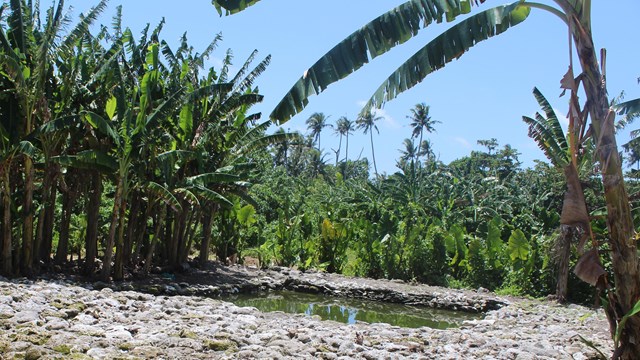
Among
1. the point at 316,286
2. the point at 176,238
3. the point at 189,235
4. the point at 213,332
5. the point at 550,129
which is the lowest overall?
the point at 213,332

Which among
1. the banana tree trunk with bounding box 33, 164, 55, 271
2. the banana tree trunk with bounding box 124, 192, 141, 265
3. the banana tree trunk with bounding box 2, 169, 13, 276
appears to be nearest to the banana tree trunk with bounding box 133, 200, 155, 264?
the banana tree trunk with bounding box 124, 192, 141, 265

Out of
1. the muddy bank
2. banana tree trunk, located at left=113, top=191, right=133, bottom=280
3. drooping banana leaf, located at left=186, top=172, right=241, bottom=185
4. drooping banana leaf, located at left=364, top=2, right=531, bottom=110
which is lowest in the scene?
the muddy bank

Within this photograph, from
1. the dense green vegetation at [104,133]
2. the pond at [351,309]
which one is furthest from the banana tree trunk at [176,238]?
the pond at [351,309]

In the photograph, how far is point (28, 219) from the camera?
38.7 ft

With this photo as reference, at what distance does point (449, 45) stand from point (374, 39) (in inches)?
31.0

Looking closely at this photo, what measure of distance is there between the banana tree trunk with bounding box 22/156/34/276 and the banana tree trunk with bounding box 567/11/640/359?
9880 millimetres

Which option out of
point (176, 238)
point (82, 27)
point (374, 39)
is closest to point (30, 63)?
point (82, 27)

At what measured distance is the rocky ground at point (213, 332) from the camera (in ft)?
22.7

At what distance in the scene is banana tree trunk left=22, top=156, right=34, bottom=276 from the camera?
11656 millimetres

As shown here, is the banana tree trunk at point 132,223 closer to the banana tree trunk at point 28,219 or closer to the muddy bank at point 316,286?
the muddy bank at point 316,286

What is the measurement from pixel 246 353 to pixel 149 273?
27.8 ft

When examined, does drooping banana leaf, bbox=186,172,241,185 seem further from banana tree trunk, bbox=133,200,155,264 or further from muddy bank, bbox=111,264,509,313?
muddy bank, bbox=111,264,509,313

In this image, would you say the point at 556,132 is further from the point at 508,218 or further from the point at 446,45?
the point at 508,218

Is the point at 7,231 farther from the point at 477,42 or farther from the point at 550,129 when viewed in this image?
the point at 550,129
